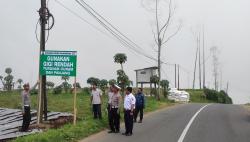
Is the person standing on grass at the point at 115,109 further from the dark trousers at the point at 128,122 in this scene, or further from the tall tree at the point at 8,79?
the tall tree at the point at 8,79

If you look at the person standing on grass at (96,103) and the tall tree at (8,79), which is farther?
the tall tree at (8,79)

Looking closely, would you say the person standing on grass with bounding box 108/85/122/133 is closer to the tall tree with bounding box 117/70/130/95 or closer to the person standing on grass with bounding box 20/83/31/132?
the person standing on grass with bounding box 20/83/31/132

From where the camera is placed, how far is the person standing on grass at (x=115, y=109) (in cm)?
1777

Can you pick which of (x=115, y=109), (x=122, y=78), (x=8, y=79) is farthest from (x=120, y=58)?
(x=115, y=109)

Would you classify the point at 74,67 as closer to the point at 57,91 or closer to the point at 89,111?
the point at 89,111

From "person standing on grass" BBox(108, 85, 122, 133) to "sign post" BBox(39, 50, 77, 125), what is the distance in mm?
1753

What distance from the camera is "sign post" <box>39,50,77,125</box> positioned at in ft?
62.6

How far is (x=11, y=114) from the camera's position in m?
26.4

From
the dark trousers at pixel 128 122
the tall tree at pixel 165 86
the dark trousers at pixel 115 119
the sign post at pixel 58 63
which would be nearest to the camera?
the dark trousers at pixel 128 122

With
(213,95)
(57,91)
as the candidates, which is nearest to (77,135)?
(57,91)

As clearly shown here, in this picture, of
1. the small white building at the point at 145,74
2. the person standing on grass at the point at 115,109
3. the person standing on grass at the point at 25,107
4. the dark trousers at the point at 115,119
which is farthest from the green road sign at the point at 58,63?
the small white building at the point at 145,74

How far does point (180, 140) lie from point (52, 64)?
21.7 ft

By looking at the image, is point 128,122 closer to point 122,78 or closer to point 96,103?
point 96,103

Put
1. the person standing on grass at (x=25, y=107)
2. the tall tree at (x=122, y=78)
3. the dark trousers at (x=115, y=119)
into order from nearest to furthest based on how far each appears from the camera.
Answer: the dark trousers at (x=115, y=119) < the person standing on grass at (x=25, y=107) < the tall tree at (x=122, y=78)
